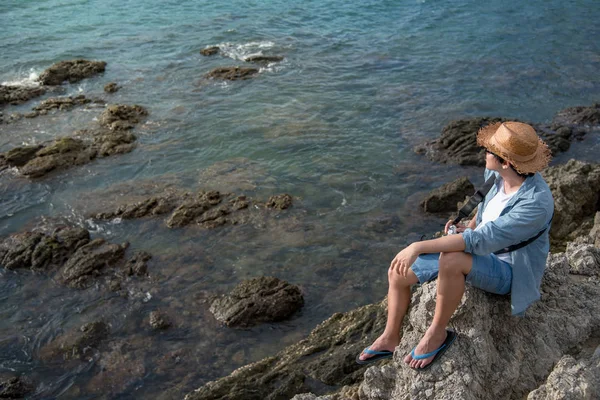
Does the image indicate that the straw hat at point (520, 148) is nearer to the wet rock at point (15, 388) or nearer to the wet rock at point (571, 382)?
the wet rock at point (571, 382)

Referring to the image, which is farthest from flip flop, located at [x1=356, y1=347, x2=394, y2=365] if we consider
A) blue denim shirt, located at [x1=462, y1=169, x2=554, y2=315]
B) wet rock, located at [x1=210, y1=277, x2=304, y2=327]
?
wet rock, located at [x1=210, y1=277, x2=304, y2=327]

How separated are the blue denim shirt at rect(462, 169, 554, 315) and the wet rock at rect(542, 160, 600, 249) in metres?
5.14

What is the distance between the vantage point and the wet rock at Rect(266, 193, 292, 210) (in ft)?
45.8

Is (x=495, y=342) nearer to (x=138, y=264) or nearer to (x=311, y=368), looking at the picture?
(x=311, y=368)

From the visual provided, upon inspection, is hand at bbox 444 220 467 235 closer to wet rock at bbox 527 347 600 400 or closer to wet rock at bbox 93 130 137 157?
wet rock at bbox 527 347 600 400

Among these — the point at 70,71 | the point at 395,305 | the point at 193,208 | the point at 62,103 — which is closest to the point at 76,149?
the point at 62,103

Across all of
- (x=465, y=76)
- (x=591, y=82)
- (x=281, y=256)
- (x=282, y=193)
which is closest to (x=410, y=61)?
(x=465, y=76)

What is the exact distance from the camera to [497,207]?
5.95m

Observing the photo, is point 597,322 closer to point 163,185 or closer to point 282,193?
point 282,193

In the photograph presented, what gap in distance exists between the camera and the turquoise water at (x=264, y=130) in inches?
430

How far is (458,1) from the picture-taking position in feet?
101

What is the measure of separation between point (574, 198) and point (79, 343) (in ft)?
31.2

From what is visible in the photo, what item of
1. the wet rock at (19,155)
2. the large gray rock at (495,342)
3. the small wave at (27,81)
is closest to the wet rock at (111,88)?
the small wave at (27,81)

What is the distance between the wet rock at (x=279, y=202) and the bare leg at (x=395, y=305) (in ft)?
25.3
